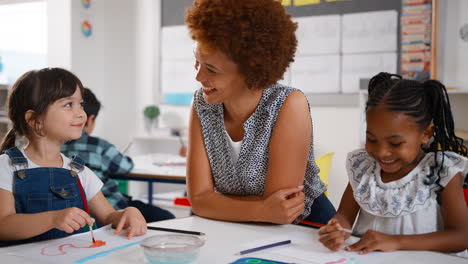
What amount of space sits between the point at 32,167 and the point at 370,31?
313 centimetres

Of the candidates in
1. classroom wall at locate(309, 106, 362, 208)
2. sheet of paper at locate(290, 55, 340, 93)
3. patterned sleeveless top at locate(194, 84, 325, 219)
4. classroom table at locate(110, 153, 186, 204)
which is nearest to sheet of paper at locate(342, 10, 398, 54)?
sheet of paper at locate(290, 55, 340, 93)

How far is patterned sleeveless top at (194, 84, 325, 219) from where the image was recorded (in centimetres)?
→ 151

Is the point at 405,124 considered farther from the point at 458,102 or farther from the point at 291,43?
the point at 458,102

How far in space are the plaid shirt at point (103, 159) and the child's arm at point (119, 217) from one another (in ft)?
3.63

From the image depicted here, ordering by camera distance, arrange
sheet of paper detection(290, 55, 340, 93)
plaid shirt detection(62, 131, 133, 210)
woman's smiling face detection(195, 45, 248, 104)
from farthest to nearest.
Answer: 1. sheet of paper detection(290, 55, 340, 93)
2. plaid shirt detection(62, 131, 133, 210)
3. woman's smiling face detection(195, 45, 248, 104)

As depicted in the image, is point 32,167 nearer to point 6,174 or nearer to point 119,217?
point 6,174

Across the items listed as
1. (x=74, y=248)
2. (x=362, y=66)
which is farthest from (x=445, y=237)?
(x=362, y=66)

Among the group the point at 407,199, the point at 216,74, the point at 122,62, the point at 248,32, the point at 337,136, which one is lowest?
the point at 337,136

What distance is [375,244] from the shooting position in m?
1.09

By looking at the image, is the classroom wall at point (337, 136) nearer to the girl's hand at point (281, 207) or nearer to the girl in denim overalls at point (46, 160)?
the girl's hand at point (281, 207)

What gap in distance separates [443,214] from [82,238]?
90 centimetres

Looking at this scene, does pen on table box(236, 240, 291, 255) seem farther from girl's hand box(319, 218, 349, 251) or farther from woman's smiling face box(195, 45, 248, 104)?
woman's smiling face box(195, 45, 248, 104)

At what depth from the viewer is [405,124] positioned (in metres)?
1.23

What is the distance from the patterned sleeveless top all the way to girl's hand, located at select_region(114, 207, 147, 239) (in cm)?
34
